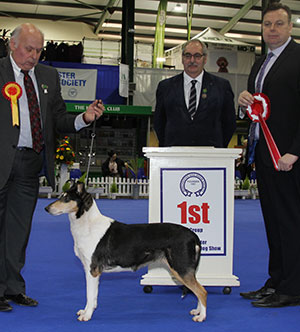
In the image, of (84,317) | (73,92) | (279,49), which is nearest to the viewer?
(84,317)

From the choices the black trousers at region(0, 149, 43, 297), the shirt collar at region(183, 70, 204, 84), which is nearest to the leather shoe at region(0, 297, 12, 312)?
the black trousers at region(0, 149, 43, 297)

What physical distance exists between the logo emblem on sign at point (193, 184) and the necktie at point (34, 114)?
124cm

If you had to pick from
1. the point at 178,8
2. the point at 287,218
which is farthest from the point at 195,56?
the point at 178,8

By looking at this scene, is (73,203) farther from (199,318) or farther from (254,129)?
(254,129)

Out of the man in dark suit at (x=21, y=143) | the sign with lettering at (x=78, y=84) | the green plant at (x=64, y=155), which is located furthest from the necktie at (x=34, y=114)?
the sign with lettering at (x=78, y=84)

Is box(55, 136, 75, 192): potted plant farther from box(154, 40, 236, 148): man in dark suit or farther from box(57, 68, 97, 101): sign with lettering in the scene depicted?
box(154, 40, 236, 148): man in dark suit

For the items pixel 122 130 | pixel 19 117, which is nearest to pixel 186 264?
pixel 19 117

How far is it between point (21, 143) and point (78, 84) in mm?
13872

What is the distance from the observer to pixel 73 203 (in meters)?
3.12

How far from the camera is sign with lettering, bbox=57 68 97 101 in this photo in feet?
54.3

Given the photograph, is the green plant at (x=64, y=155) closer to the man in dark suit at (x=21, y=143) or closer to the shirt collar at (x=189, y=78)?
the shirt collar at (x=189, y=78)

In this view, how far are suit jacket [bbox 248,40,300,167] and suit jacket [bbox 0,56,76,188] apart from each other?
157 centimetres

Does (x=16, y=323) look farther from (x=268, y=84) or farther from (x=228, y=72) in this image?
(x=228, y=72)

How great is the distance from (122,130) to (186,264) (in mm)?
16472
